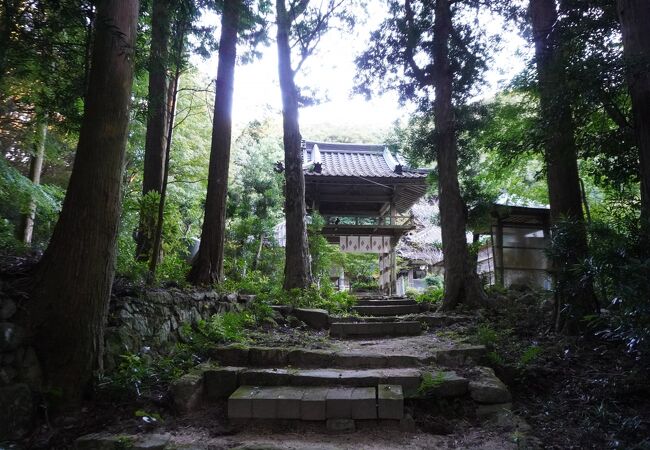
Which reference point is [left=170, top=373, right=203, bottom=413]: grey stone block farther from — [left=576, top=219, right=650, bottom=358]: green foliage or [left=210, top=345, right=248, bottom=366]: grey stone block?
[left=576, top=219, right=650, bottom=358]: green foliage

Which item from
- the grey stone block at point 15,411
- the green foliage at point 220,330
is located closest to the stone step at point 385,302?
the green foliage at point 220,330

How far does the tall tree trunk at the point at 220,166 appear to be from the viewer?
6215 mm

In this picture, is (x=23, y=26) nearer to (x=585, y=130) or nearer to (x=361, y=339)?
(x=361, y=339)

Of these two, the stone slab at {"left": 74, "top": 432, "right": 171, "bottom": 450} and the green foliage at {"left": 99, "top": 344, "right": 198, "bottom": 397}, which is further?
the green foliage at {"left": 99, "top": 344, "right": 198, "bottom": 397}

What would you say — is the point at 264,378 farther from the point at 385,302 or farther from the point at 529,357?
the point at 385,302

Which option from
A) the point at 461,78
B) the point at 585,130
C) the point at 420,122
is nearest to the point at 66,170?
the point at 420,122

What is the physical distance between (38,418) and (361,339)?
13.6ft

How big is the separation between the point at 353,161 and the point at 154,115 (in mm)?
10519

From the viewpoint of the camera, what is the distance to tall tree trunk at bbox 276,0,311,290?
8.27 metres

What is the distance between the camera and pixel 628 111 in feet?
14.2

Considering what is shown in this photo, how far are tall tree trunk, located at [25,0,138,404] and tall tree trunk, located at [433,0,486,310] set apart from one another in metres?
6.01

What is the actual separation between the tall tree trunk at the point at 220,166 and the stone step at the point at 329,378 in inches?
101

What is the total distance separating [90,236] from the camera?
3.10 m

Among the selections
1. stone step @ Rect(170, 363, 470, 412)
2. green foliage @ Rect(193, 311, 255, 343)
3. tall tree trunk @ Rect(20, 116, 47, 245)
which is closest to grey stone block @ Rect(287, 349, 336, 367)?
stone step @ Rect(170, 363, 470, 412)
